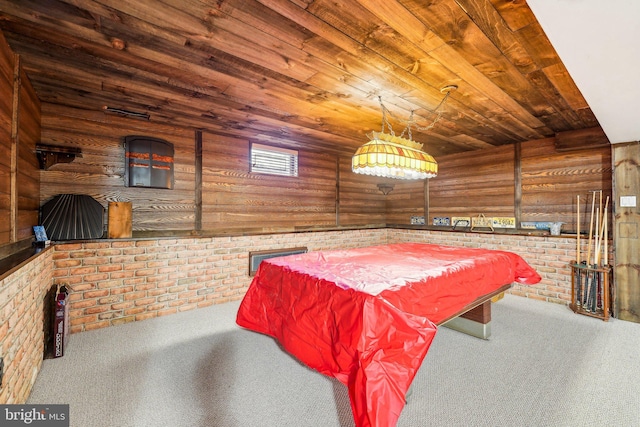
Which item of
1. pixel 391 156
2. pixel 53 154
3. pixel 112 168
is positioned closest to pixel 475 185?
pixel 391 156

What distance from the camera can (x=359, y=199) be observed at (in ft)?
19.0

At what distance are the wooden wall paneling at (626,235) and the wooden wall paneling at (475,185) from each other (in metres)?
1.22

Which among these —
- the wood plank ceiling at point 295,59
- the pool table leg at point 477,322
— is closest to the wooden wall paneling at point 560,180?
the wood plank ceiling at point 295,59

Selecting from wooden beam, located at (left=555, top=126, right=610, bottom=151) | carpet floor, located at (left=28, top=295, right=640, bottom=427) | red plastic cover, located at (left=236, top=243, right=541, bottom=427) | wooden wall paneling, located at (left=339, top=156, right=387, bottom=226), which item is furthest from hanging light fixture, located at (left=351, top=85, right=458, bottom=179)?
wooden wall paneling, located at (left=339, top=156, right=387, bottom=226)

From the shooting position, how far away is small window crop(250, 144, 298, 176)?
14.3 feet

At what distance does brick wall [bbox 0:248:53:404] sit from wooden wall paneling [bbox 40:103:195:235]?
3.65ft

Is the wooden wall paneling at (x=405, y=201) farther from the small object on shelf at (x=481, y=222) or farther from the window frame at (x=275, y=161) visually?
the window frame at (x=275, y=161)

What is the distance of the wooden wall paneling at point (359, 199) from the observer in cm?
552

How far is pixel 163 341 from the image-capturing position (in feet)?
8.68

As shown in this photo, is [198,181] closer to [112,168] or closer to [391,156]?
[112,168]

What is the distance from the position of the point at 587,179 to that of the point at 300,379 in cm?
445

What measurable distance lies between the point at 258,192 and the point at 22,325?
9.84 ft

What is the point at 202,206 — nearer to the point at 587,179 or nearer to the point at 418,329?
the point at 418,329

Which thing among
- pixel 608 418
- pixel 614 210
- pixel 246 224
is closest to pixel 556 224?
pixel 614 210
